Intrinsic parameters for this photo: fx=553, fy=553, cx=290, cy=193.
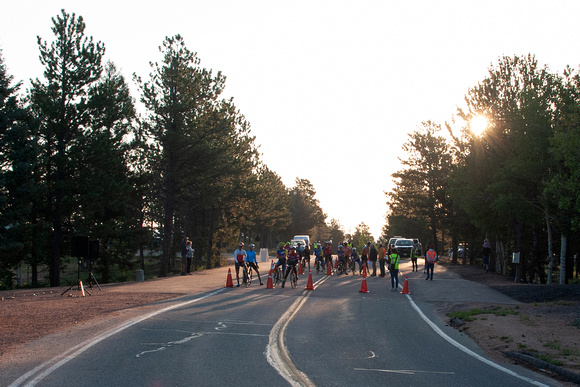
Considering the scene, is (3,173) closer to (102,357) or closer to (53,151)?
(53,151)

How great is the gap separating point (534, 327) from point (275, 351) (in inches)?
284

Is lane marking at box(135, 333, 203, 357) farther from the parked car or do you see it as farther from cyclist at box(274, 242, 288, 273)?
the parked car

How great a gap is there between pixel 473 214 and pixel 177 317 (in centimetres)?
2466

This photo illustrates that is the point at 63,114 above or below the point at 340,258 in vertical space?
above

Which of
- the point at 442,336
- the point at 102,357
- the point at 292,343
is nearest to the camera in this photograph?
the point at 102,357

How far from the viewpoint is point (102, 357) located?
913cm

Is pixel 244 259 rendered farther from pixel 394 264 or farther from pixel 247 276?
A: pixel 394 264

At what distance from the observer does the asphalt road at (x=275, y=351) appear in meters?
7.91

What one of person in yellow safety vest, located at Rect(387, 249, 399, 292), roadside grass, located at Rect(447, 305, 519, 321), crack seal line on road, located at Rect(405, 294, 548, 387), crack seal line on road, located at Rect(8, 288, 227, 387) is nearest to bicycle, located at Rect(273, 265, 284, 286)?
person in yellow safety vest, located at Rect(387, 249, 399, 292)

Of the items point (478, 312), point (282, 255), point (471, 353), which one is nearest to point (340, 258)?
point (282, 255)

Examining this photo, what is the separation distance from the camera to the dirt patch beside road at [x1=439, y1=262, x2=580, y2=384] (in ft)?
34.1

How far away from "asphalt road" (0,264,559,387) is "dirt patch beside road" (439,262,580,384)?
628 millimetres

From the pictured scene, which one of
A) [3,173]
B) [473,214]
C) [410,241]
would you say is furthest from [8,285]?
[410,241]

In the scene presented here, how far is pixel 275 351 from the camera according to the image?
9.91 metres
